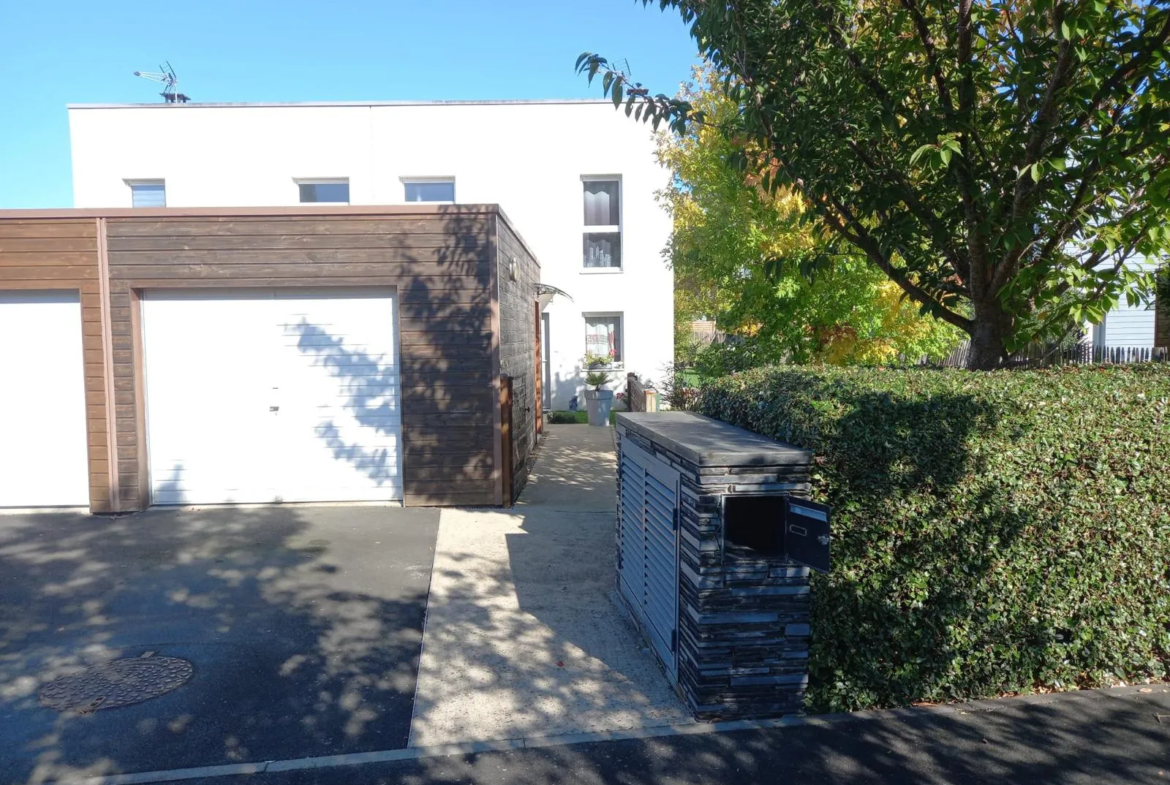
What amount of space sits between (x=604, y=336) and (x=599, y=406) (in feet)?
6.81

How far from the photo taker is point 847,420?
4.36 meters

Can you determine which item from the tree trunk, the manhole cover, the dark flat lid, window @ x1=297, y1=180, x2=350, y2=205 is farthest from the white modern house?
the manhole cover

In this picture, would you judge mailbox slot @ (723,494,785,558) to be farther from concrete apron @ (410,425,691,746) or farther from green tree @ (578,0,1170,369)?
green tree @ (578,0,1170,369)

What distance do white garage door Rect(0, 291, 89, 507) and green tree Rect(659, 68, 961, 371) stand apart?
7.67 m

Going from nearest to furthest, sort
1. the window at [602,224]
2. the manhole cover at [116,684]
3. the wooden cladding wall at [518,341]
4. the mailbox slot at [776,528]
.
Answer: the mailbox slot at [776,528] → the manhole cover at [116,684] → the wooden cladding wall at [518,341] → the window at [602,224]

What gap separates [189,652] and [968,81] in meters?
6.26

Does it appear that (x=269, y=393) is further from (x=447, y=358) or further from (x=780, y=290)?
(x=780, y=290)

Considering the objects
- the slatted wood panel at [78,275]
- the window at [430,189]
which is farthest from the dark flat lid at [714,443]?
the window at [430,189]

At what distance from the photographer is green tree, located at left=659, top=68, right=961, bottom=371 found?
33.4ft

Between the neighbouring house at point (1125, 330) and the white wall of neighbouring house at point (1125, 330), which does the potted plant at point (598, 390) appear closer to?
the neighbouring house at point (1125, 330)

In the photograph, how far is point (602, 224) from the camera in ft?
59.2

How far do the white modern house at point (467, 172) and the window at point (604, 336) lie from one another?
0.18m

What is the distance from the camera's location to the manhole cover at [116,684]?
457 centimetres

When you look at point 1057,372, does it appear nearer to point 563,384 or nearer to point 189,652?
point 189,652
